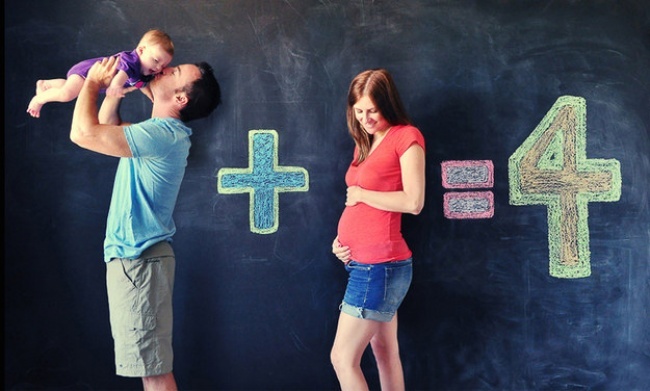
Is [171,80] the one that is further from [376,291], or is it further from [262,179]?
[376,291]

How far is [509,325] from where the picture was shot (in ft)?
9.66

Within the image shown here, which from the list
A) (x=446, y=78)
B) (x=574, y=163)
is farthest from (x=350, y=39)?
(x=574, y=163)

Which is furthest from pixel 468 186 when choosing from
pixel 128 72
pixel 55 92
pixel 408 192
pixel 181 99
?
pixel 55 92

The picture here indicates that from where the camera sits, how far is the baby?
2492 mm

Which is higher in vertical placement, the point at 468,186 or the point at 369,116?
the point at 369,116

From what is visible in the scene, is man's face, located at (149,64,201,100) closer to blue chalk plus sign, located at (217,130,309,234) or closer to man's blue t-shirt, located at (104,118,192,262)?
man's blue t-shirt, located at (104,118,192,262)

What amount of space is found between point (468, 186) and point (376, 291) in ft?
2.58

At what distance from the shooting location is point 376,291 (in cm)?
239

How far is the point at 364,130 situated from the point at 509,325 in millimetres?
1107

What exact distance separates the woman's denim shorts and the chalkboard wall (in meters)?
0.47

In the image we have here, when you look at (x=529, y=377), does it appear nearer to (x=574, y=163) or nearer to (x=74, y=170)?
(x=574, y=163)

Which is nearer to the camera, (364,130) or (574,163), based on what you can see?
(364,130)

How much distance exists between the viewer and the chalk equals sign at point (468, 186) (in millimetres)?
2908

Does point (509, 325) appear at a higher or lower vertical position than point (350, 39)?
lower
